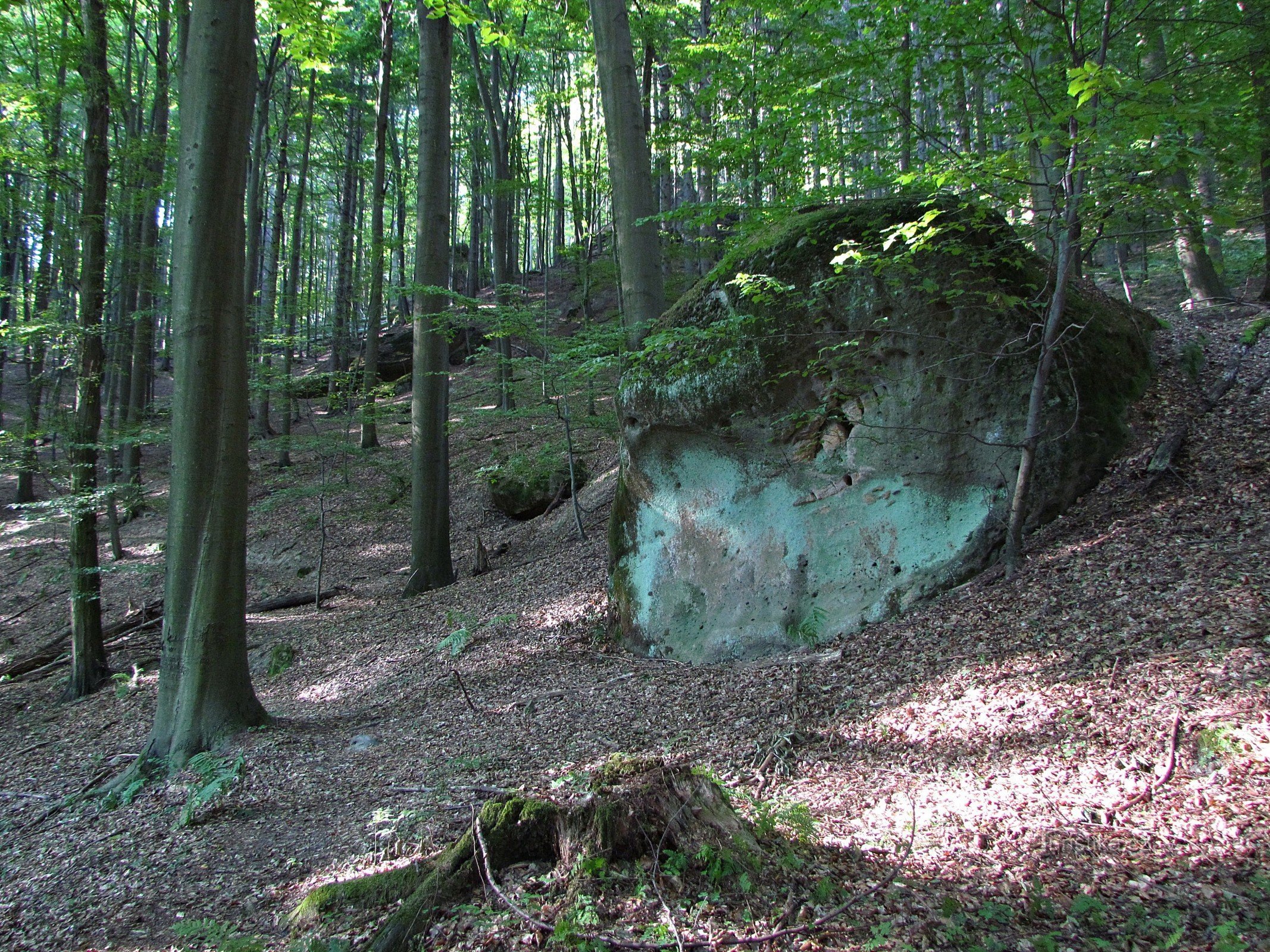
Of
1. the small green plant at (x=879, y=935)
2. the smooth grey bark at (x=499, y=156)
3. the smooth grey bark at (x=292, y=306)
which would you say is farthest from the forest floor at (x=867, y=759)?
the smooth grey bark at (x=499, y=156)

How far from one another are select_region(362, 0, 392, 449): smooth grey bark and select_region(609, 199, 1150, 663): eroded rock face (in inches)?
342

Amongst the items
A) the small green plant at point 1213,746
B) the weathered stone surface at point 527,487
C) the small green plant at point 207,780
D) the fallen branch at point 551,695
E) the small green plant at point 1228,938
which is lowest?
the small green plant at point 207,780

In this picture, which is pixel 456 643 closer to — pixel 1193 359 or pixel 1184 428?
pixel 1184 428

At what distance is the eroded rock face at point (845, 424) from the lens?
6.18 meters

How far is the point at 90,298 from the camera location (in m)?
8.40

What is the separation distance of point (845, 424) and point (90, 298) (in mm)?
8731

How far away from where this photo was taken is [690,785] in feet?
10.8

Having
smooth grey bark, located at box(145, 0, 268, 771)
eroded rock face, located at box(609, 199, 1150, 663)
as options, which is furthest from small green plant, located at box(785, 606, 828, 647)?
smooth grey bark, located at box(145, 0, 268, 771)

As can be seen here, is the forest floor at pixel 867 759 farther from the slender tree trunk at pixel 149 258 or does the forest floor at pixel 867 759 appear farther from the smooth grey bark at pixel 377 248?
the smooth grey bark at pixel 377 248

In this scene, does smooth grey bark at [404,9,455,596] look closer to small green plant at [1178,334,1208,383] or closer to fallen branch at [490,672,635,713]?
fallen branch at [490,672,635,713]

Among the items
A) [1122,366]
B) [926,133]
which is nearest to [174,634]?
[926,133]

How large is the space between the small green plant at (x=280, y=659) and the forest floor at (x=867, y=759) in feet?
2.03

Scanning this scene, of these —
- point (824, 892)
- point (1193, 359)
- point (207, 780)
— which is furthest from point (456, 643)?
point (1193, 359)

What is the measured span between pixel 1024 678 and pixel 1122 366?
12.4 feet
